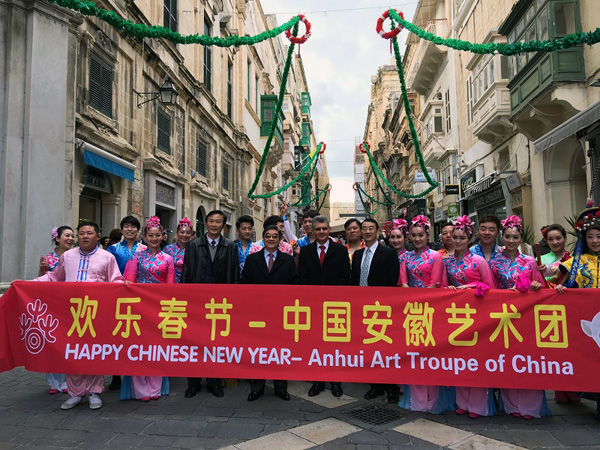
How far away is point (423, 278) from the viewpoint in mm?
4727

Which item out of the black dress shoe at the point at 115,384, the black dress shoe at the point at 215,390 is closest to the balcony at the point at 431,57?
the black dress shoe at the point at 215,390

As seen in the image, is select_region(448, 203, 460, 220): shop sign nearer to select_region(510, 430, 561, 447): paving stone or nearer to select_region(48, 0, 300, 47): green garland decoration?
select_region(48, 0, 300, 47): green garland decoration

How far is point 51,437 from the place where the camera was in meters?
3.66

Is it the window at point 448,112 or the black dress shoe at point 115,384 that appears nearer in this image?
the black dress shoe at point 115,384

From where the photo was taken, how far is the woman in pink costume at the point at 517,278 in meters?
4.08

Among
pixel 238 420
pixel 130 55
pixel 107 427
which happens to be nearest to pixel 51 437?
pixel 107 427

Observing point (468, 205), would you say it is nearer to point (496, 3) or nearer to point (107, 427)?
point (496, 3)

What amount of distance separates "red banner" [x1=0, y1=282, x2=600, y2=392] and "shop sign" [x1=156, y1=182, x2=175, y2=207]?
30.3ft

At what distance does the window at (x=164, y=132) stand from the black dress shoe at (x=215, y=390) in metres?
10.4

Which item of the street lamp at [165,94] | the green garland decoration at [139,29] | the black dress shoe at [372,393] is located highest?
the street lamp at [165,94]

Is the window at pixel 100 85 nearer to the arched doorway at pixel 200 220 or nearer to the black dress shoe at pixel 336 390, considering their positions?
the arched doorway at pixel 200 220

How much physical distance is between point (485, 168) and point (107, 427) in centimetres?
1932

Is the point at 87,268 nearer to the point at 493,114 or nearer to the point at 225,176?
the point at 493,114

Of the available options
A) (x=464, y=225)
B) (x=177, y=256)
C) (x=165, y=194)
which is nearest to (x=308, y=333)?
(x=464, y=225)
